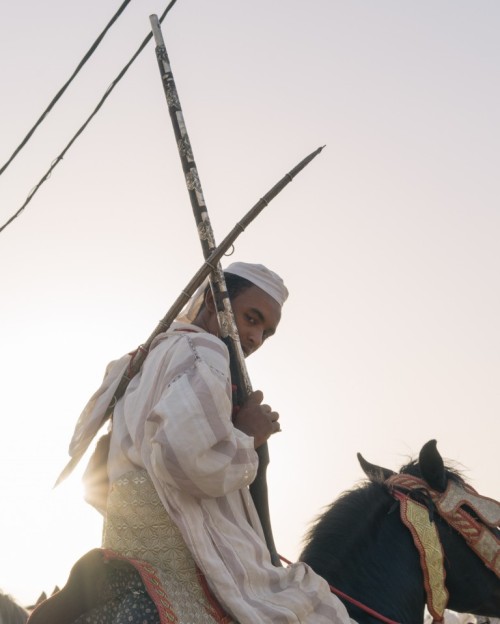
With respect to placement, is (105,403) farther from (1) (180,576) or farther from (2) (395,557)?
(2) (395,557)

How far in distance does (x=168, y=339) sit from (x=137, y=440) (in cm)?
48

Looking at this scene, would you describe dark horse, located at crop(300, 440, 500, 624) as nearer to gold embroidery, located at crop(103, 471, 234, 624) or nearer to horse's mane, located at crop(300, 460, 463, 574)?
horse's mane, located at crop(300, 460, 463, 574)

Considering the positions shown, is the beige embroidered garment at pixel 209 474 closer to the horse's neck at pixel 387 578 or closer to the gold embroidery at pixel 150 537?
the gold embroidery at pixel 150 537

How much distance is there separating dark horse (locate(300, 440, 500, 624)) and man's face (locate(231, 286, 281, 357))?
41.2 inches

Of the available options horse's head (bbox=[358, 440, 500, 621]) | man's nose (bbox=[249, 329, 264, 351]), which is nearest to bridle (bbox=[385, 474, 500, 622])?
horse's head (bbox=[358, 440, 500, 621])

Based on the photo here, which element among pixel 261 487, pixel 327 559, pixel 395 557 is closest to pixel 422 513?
pixel 395 557

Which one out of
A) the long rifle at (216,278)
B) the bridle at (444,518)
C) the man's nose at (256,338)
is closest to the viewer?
the long rifle at (216,278)

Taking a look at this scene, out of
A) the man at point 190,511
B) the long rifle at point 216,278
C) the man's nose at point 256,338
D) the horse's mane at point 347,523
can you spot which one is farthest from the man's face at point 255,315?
the horse's mane at point 347,523

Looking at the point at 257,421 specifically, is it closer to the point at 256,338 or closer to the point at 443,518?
the point at 256,338

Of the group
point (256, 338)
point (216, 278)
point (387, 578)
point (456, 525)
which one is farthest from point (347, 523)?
point (216, 278)

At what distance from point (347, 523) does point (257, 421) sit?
3.90 ft

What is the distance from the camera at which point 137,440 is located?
337 centimetres

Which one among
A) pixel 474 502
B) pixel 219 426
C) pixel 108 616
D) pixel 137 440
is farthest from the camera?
pixel 474 502

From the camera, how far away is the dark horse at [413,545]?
4316 mm
